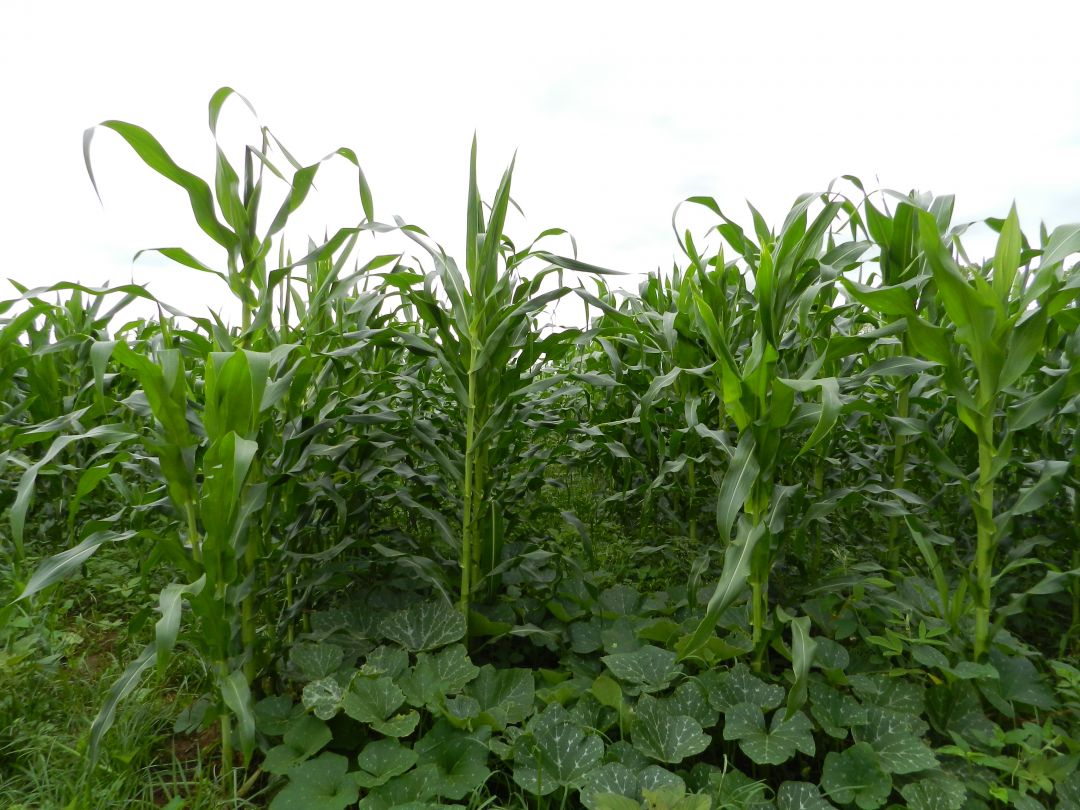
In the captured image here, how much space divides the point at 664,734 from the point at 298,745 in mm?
999

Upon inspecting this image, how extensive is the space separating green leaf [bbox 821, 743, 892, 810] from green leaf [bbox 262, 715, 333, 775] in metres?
1.32

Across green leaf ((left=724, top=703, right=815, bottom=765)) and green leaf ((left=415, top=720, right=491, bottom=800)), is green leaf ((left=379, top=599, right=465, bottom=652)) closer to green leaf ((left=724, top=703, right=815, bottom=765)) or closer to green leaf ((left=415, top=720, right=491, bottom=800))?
green leaf ((left=415, top=720, right=491, bottom=800))

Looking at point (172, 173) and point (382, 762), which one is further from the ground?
point (172, 173)

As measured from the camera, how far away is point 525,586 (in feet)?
9.16

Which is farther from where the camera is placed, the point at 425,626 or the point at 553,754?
the point at 425,626

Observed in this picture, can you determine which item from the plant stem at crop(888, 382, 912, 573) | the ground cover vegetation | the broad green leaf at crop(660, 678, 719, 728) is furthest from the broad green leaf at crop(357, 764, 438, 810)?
the plant stem at crop(888, 382, 912, 573)

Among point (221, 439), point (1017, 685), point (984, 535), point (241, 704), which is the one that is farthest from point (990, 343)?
point (241, 704)

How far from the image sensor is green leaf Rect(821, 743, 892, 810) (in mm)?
1555

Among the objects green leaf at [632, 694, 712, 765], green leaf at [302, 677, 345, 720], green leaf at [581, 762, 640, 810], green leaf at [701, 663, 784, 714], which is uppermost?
green leaf at [701, 663, 784, 714]

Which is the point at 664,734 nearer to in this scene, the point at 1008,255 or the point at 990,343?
the point at 990,343

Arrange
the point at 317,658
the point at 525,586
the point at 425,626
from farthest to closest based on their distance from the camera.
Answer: the point at 525,586 → the point at 425,626 → the point at 317,658

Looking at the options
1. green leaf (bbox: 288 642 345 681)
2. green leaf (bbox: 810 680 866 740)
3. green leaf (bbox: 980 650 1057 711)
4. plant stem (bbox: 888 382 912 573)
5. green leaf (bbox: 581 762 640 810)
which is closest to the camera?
green leaf (bbox: 581 762 640 810)

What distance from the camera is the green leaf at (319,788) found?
5.12 feet

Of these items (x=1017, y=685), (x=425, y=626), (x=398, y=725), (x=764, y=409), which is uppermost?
(x=764, y=409)
